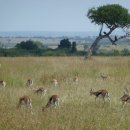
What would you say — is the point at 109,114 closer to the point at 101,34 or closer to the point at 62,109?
the point at 62,109

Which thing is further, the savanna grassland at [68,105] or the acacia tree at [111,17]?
the acacia tree at [111,17]

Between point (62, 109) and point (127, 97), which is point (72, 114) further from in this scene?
point (127, 97)

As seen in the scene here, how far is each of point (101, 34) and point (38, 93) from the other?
22.8 metres

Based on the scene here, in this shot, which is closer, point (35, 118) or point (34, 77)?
point (35, 118)

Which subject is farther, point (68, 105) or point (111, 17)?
point (111, 17)

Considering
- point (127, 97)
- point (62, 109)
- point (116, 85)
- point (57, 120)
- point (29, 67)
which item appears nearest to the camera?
point (57, 120)

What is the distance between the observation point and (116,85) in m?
A: 14.9

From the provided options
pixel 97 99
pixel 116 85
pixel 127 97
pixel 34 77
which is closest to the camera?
pixel 127 97

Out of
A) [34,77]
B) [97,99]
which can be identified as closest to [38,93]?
[97,99]

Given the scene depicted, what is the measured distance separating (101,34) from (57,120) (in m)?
26.4

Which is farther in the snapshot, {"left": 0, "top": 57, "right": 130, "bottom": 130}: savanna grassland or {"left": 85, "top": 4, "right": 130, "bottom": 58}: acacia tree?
{"left": 85, "top": 4, "right": 130, "bottom": 58}: acacia tree

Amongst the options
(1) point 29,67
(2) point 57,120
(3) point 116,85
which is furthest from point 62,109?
(1) point 29,67

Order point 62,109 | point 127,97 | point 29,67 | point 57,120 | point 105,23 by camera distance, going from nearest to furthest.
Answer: point 57,120 < point 62,109 < point 127,97 < point 29,67 < point 105,23

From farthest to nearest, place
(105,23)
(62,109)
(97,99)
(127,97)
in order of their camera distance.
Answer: (105,23) → (97,99) → (127,97) → (62,109)
